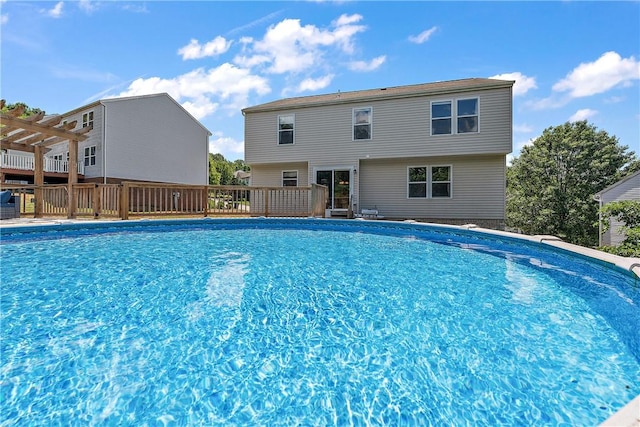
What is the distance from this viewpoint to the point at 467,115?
1155 centimetres

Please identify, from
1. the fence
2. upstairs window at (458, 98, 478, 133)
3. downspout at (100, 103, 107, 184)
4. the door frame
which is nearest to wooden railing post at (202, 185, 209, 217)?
the fence

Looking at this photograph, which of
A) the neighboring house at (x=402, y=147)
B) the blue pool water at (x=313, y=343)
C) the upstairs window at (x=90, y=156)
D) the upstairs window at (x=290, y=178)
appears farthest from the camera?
the upstairs window at (x=90, y=156)

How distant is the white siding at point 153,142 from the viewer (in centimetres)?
1695

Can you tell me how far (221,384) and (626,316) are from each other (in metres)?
3.55

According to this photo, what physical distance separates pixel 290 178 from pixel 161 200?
227 inches

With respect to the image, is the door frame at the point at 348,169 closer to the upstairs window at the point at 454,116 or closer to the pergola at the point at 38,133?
the upstairs window at the point at 454,116

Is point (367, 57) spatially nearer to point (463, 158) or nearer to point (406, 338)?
point (463, 158)

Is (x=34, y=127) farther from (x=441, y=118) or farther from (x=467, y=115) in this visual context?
(x=467, y=115)

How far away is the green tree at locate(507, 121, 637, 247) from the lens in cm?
1905

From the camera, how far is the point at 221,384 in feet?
5.88

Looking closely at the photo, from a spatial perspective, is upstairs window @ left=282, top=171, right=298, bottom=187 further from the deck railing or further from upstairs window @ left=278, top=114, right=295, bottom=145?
the deck railing

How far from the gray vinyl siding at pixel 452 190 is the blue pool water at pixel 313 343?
7.60m

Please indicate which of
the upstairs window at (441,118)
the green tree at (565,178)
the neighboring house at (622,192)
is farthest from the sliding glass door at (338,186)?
the green tree at (565,178)

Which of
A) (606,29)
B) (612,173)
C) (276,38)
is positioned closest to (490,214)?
(606,29)
